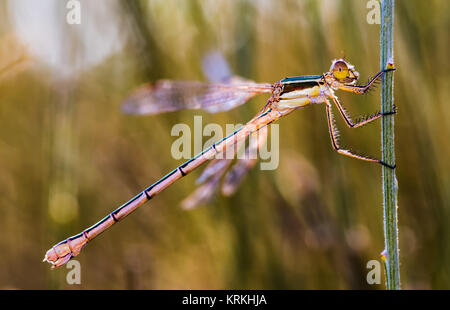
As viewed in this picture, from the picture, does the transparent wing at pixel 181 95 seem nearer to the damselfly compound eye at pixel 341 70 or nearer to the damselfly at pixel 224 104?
the damselfly at pixel 224 104

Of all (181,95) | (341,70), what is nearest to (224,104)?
(181,95)

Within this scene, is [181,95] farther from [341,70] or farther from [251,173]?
[341,70]

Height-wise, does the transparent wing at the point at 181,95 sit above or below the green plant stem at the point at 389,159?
above

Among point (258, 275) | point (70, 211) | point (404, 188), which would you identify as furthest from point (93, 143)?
point (404, 188)

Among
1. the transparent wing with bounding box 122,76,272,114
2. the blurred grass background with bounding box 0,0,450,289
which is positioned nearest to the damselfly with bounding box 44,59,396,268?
the transparent wing with bounding box 122,76,272,114

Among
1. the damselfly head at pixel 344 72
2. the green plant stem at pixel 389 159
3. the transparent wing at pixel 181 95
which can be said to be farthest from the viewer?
the transparent wing at pixel 181 95

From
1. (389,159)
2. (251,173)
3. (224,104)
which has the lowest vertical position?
(389,159)

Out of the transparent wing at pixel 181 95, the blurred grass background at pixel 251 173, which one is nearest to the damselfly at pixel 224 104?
the transparent wing at pixel 181 95
